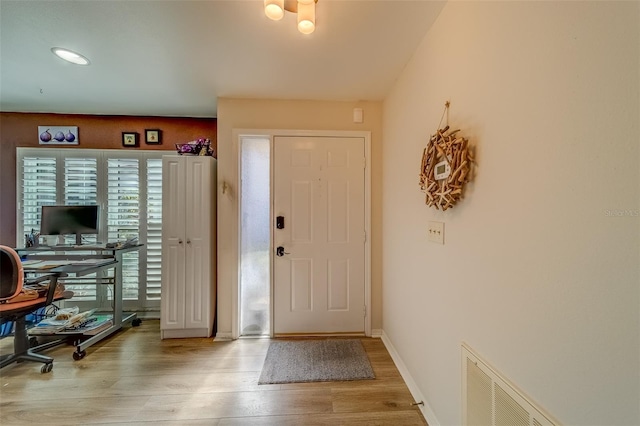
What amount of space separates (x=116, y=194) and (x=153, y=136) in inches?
32.3

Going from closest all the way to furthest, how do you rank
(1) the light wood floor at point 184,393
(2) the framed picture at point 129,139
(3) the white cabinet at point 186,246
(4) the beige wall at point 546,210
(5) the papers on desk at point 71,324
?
(4) the beige wall at point 546,210
(1) the light wood floor at point 184,393
(5) the papers on desk at point 71,324
(3) the white cabinet at point 186,246
(2) the framed picture at point 129,139

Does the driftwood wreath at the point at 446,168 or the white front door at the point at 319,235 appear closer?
the driftwood wreath at the point at 446,168

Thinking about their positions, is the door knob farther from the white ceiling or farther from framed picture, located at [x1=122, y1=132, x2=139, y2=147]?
framed picture, located at [x1=122, y1=132, x2=139, y2=147]

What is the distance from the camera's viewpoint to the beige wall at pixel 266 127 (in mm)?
2523

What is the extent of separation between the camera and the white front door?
8.36ft

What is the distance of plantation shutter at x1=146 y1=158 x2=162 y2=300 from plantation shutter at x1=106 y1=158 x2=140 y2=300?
14 centimetres

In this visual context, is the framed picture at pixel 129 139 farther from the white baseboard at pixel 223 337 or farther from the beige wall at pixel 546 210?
the beige wall at pixel 546 210

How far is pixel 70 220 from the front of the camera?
2.70 m

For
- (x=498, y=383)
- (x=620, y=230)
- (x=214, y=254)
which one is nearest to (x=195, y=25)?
(x=214, y=254)

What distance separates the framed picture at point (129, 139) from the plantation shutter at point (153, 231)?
0.33m

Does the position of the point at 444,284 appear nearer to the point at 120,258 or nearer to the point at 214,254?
the point at 214,254

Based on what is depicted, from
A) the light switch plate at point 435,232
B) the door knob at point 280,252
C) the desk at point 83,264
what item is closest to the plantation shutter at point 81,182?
the desk at point 83,264

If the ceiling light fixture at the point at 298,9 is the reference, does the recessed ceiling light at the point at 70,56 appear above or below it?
above

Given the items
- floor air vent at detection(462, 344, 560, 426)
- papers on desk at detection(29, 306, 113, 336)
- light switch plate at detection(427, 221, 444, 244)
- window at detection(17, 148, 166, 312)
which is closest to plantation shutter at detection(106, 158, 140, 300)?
window at detection(17, 148, 166, 312)
